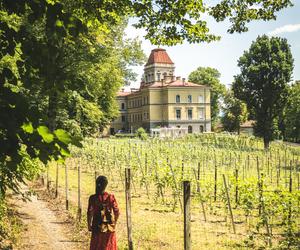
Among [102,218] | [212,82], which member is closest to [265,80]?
[212,82]

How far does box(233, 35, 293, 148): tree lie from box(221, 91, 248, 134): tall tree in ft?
67.8

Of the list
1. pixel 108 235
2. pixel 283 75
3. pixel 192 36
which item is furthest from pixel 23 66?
pixel 283 75

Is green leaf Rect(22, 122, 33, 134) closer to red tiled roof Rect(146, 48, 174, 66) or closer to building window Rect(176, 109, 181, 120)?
building window Rect(176, 109, 181, 120)

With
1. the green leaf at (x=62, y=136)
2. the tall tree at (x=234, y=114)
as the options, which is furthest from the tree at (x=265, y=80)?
the green leaf at (x=62, y=136)

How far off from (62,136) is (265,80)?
1742 inches

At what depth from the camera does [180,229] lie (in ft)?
33.7

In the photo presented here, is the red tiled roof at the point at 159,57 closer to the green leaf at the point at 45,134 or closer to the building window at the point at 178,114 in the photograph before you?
the building window at the point at 178,114

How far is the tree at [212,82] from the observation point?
82.2m

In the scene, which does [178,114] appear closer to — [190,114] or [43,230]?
[190,114]

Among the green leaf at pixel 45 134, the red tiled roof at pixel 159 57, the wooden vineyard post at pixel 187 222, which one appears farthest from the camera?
the red tiled roof at pixel 159 57

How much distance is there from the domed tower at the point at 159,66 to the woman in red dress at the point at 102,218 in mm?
87822

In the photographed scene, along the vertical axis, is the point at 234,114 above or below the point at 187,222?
above

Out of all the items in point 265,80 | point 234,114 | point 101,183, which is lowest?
point 101,183

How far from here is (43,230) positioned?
987 centimetres
